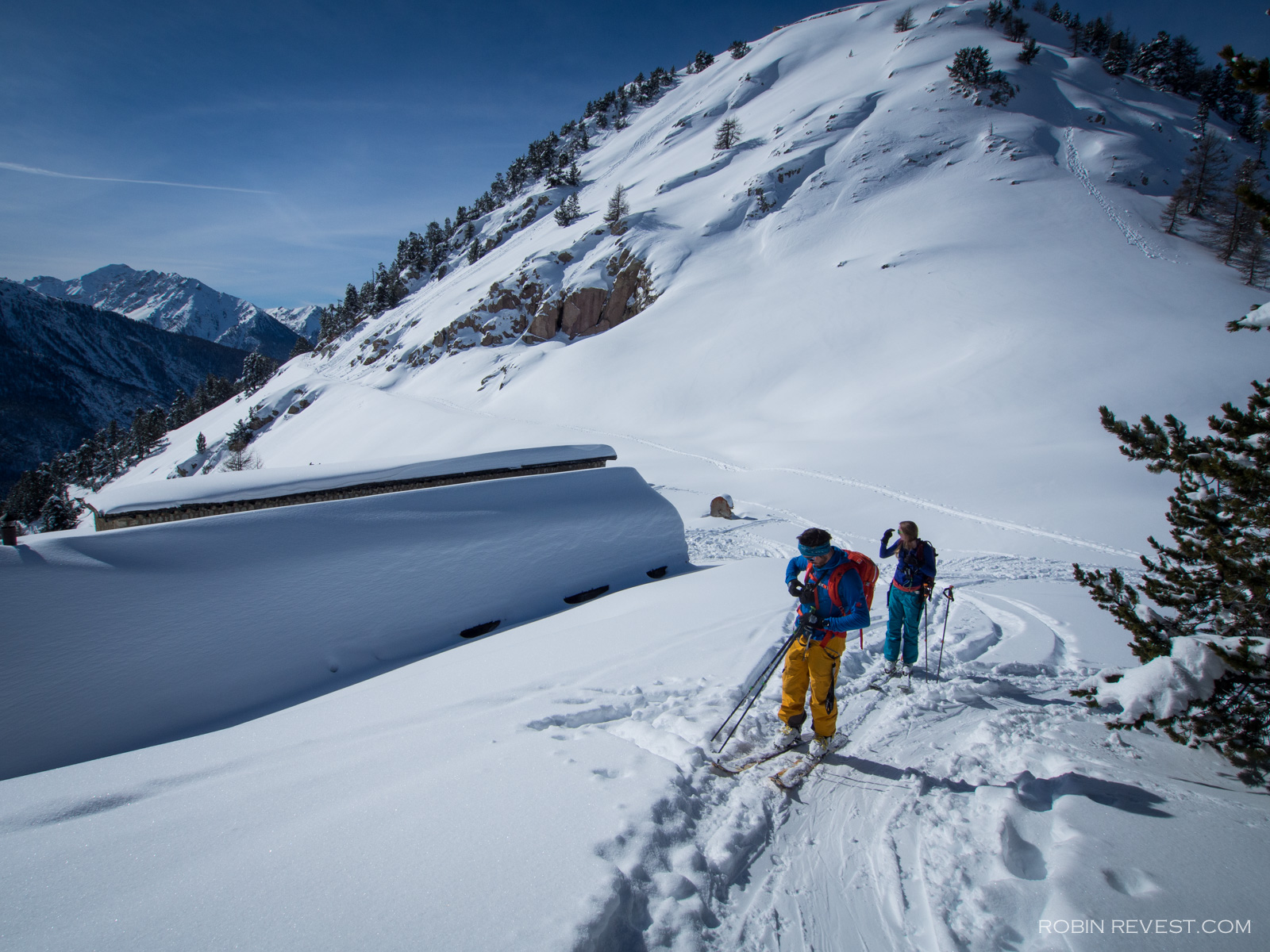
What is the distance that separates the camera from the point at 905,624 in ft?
19.9

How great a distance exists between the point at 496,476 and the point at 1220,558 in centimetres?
859

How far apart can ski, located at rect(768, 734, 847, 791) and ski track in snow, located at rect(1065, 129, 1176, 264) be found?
143 feet

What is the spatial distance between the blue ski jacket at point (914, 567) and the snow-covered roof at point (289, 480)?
20.9 ft

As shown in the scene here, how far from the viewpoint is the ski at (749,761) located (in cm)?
403

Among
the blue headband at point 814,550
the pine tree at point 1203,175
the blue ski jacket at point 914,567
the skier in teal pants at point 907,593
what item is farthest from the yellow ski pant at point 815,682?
the pine tree at point 1203,175

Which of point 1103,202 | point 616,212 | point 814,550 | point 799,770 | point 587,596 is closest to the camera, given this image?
point 799,770

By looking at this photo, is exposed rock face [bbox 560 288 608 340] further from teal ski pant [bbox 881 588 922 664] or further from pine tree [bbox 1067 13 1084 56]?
pine tree [bbox 1067 13 1084 56]

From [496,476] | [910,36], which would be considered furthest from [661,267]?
[910,36]

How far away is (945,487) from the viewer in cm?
1620

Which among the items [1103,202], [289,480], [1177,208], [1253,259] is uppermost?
[1103,202]

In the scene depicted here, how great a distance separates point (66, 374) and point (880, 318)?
217m

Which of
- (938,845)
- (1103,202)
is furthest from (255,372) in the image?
(1103,202)

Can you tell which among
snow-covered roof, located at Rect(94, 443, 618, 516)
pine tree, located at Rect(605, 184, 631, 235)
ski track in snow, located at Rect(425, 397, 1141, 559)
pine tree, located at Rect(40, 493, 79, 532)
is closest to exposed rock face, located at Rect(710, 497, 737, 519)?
ski track in snow, located at Rect(425, 397, 1141, 559)

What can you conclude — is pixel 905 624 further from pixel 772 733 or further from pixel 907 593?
pixel 772 733
